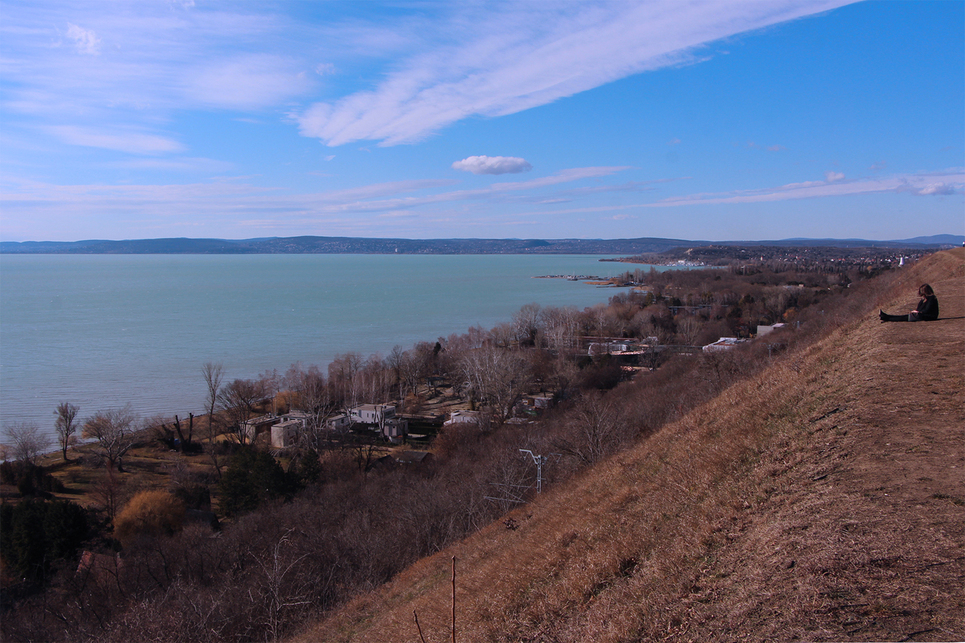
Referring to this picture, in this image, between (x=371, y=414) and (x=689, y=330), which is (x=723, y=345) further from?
(x=371, y=414)

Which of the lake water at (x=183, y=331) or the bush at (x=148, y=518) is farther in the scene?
the lake water at (x=183, y=331)

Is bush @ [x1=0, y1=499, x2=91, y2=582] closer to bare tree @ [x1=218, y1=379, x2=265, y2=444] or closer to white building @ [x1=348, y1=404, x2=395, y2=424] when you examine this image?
bare tree @ [x1=218, y1=379, x2=265, y2=444]

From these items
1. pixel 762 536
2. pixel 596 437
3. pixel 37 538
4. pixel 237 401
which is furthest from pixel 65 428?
pixel 762 536

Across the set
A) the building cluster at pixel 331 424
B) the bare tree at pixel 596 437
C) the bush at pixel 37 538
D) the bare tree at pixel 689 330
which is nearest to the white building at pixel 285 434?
the building cluster at pixel 331 424

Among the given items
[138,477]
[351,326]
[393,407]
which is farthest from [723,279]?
[138,477]

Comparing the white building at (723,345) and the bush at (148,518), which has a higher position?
the white building at (723,345)

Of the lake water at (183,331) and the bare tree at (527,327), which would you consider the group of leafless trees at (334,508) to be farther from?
the bare tree at (527,327)

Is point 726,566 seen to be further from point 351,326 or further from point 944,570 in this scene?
point 351,326
